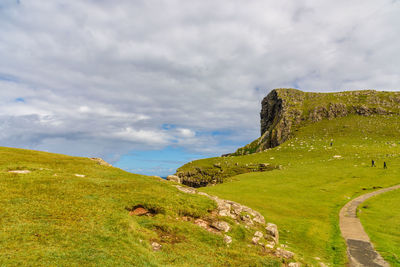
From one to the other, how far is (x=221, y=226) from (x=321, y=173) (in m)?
65.3

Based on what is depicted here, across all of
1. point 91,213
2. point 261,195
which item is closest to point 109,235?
point 91,213

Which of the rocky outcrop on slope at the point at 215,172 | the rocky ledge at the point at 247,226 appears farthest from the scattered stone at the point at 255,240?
the rocky outcrop on slope at the point at 215,172

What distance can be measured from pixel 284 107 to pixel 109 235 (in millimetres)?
202367

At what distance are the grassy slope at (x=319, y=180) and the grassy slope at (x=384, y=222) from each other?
14.0 feet

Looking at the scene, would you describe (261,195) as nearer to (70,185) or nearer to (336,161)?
(70,185)

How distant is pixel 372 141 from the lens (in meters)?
124

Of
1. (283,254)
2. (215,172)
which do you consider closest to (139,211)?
(283,254)

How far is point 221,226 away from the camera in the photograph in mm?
24672

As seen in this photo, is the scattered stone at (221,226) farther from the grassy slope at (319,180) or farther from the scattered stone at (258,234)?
the grassy slope at (319,180)

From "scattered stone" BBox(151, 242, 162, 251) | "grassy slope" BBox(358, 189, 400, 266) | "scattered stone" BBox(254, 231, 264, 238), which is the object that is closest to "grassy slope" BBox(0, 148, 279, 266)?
"scattered stone" BBox(151, 242, 162, 251)

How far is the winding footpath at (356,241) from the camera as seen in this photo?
2320 cm

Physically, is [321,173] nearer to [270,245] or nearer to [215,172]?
[215,172]

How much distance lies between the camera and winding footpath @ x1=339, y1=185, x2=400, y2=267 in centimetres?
2320

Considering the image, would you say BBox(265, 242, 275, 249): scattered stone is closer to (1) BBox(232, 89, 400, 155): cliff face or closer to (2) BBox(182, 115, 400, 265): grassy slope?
(2) BBox(182, 115, 400, 265): grassy slope
